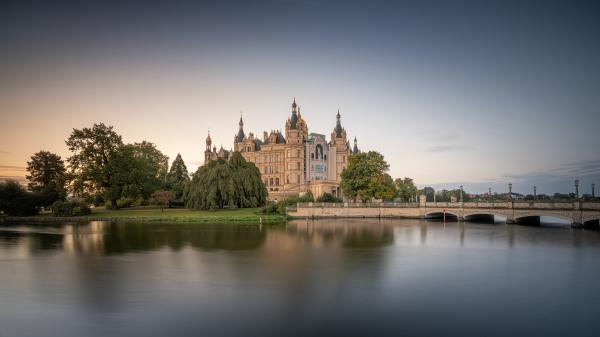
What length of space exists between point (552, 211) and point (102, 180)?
52918mm

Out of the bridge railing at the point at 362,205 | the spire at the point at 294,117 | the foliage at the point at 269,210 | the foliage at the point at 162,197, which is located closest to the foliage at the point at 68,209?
the foliage at the point at 162,197

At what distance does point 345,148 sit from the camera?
87.8 m

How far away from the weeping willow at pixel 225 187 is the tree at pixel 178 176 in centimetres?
850

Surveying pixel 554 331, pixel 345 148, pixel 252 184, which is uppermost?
pixel 345 148

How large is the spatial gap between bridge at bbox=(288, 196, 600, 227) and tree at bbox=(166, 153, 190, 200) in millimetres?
20670

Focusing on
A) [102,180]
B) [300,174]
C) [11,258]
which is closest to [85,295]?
[11,258]

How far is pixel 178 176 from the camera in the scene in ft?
226

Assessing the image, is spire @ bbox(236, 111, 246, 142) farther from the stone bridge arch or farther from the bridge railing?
the stone bridge arch

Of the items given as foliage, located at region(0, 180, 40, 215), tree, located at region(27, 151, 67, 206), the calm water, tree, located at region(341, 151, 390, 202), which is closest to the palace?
tree, located at region(341, 151, 390, 202)

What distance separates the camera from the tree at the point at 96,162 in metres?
53.1

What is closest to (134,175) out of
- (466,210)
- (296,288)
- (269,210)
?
(269,210)

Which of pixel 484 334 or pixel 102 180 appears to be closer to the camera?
pixel 484 334

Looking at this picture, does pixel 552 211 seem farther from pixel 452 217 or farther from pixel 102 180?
pixel 102 180

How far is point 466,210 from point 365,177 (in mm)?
13485
